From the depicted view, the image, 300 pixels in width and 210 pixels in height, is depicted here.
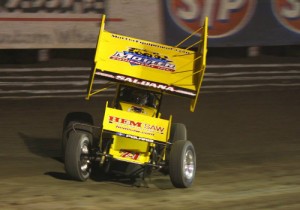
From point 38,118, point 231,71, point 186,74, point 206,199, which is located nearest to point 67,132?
point 186,74

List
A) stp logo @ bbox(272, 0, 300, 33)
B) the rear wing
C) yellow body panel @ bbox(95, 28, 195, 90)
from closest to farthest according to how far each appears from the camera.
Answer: the rear wing < yellow body panel @ bbox(95, 28, 195, 90) < stp logo @ bbox(272, 0, 300, 33)

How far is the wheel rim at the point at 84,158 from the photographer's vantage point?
31.8 feet

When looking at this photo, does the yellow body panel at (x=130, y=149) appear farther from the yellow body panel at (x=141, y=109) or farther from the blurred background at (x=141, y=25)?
the blurred background at (x=141, y=25)

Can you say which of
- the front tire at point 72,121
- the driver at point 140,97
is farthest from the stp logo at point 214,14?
the driver at point 140,97

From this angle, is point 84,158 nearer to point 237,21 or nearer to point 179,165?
point 179,165

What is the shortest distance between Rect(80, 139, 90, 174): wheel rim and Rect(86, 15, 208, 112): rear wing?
811 mm

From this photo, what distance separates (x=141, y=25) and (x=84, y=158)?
1018 centimetres

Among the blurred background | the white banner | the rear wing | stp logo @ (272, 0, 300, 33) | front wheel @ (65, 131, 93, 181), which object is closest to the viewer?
front wheel @ (65, 131, 93, 181)

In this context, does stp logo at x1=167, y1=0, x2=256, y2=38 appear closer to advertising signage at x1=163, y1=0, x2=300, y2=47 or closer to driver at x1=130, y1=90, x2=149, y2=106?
advertising signage at x1=163, y1=0, x2=300, y2=47

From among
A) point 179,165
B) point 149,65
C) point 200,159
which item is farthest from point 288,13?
point 179,165

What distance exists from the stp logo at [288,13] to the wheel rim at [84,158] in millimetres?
13083

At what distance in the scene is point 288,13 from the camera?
2192 cm

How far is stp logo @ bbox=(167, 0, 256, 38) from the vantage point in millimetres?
20188

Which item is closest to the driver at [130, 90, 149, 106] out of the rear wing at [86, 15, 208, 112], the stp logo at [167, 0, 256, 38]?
the rear wing at [86, 15, 208, 112]
